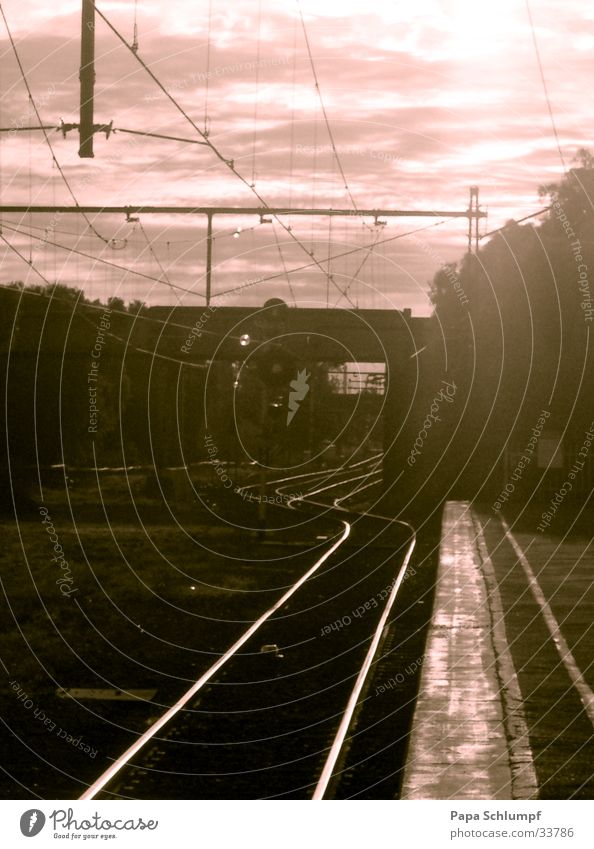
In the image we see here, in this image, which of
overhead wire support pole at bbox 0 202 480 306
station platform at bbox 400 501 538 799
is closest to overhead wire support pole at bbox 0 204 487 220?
overhead wire support pole at bbox 0 202 480 306

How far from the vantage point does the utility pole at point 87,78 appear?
11.6 m

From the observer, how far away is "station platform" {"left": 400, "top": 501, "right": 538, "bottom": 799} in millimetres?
7621

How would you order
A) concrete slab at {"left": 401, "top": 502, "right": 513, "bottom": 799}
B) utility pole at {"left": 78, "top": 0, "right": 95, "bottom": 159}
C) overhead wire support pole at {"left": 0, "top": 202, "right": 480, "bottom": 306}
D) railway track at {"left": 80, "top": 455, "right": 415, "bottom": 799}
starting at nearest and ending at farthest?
concrete slab at {"left": 401, "top": 502, "right": 513, "bottom": 799} < railway track at {"left": 80, "top": 455, "right": 415, "bottom": 799} < utility pole at {"left": 78, "top": 0, "right": 95, "bottom": 159} < overhead wire support pole at {"left": 0, "top": 202, "right": 480, "bottom": 306}

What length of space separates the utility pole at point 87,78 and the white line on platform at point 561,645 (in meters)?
5.69

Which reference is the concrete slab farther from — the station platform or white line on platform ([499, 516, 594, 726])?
white line on platform ([499, 516, 594, 726])

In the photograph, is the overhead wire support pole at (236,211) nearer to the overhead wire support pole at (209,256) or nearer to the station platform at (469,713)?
the overhead wire support pole at (209,256)

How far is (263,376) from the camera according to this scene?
23891 mm

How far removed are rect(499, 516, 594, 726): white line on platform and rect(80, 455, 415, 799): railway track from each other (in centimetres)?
160

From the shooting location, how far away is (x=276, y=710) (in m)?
10.1

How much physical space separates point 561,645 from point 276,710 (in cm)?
354

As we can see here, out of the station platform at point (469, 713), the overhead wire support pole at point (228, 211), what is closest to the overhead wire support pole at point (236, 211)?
the overhead wire support pole at point (228, 211)

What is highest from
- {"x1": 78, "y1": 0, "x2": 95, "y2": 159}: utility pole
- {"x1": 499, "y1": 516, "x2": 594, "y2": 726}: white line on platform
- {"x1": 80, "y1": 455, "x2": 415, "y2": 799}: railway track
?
{"x1": 78, "y1": 0, "x2": 95, "y2": 159}: utility pole

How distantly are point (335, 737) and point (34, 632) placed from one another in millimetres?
5094
